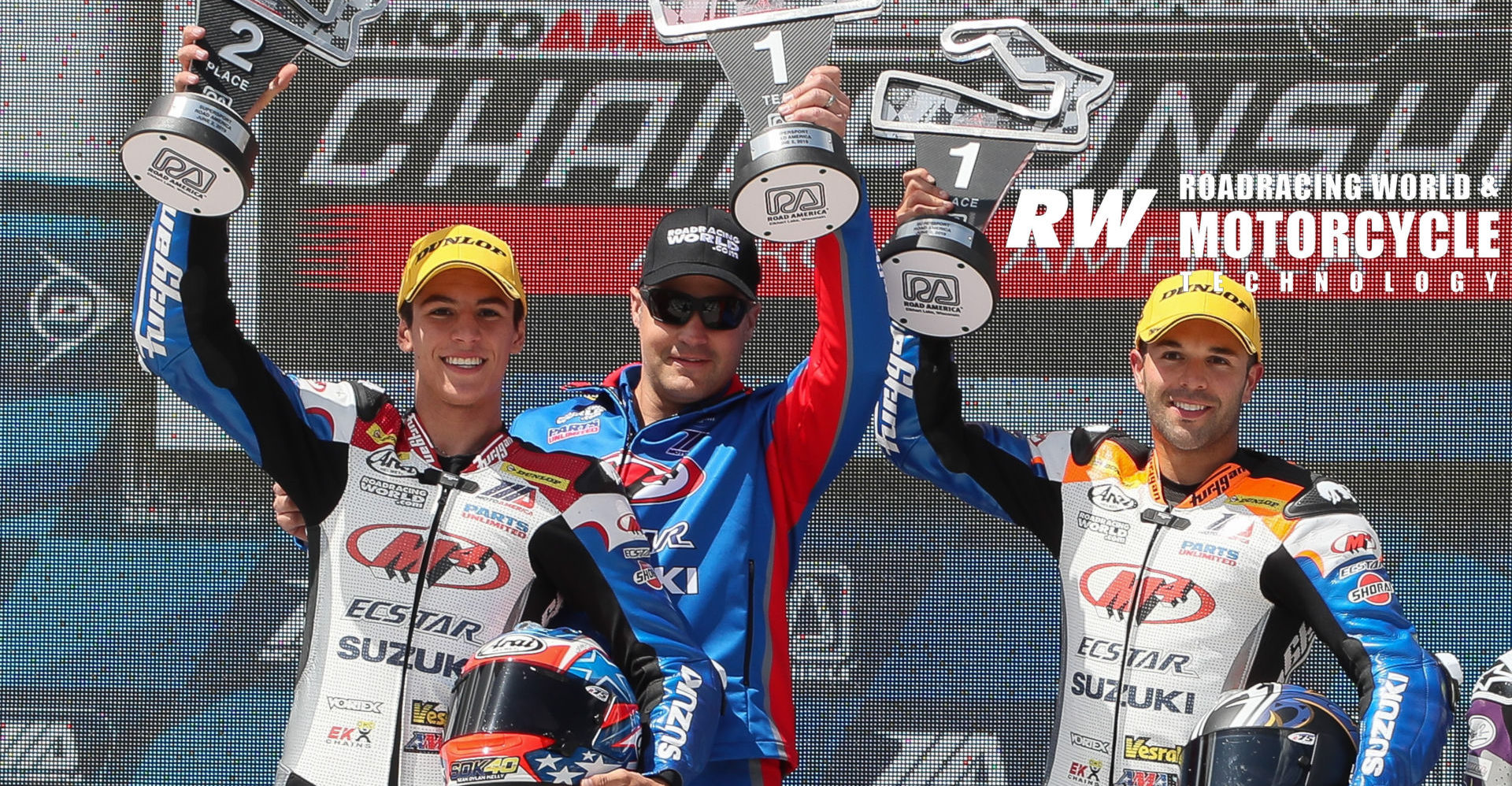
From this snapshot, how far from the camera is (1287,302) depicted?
398 cm

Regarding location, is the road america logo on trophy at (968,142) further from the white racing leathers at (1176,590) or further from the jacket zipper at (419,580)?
the jacket zipper at (419,580)

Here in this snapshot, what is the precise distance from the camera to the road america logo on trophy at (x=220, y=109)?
2225mm

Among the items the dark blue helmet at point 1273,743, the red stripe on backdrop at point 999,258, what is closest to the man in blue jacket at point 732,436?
the dark blue helmet at point 1273,743

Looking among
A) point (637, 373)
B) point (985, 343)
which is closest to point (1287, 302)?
point (985, 343)

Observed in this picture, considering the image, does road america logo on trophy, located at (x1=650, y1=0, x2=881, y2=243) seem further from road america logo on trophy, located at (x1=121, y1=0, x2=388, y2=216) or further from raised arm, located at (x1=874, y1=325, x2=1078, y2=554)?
road america logo on trophy, located at (x1=121, y1=0, x2=388, y2=216)

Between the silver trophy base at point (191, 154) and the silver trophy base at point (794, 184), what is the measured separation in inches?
30.3

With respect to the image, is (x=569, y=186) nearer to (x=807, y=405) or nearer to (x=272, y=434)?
(x=807, y=405)

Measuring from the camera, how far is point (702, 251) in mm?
2746

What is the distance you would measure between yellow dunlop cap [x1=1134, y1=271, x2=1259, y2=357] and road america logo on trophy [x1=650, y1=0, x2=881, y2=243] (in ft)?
2.27

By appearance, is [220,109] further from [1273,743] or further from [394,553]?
[1273,743]

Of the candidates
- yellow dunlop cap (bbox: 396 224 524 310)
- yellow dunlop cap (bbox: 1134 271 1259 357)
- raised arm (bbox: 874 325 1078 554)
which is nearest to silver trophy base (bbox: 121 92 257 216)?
yellow dunlop cap (bbox: 396 224 524 310)

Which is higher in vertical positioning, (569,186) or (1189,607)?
(569,186)

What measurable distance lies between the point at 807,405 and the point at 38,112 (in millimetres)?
2535

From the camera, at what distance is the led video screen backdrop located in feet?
13.1
